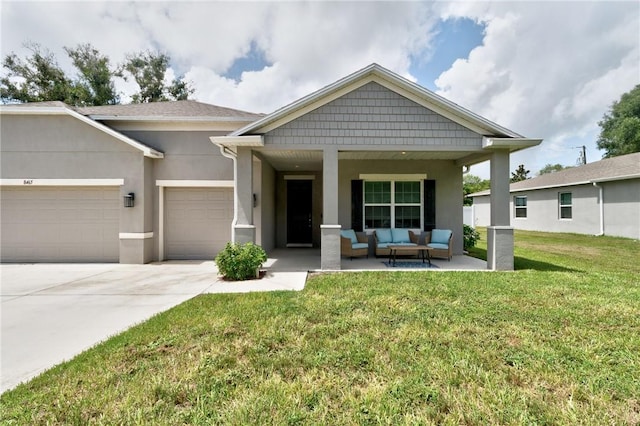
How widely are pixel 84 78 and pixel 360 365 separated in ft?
85.7

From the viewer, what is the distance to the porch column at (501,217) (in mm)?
7172

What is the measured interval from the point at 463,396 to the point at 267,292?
375cm

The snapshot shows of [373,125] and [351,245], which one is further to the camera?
[351,245]

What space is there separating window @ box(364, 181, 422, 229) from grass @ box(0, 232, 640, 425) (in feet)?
15.8

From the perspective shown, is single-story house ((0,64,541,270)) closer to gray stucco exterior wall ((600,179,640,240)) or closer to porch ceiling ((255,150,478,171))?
porch ceiling ((255,150,478,171))

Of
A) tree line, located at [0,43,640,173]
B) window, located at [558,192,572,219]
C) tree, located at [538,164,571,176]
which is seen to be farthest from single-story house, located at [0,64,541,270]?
tree, located at [538,164,571,176]

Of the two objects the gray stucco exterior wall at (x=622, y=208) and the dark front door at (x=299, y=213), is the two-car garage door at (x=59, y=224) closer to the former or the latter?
the dark front door at (x=299, y=213)

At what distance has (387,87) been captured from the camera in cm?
717

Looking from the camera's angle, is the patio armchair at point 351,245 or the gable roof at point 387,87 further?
the patio armchair at point 351,245

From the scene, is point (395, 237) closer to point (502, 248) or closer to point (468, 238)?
point (502, 248)

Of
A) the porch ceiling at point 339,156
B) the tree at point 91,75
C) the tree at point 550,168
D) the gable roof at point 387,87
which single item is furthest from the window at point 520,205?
the tree at point 550,168

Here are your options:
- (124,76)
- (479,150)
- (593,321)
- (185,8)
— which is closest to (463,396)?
(593,321)

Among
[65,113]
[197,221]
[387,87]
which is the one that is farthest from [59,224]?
[387,87]

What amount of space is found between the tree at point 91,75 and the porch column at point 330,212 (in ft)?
69.0
